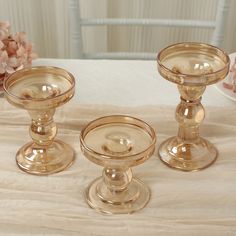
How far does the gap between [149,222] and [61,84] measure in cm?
25

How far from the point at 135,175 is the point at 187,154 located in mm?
91

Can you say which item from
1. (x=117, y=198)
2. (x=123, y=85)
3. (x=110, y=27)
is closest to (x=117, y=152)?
(x=117, y=198)

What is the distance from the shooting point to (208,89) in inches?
36.7

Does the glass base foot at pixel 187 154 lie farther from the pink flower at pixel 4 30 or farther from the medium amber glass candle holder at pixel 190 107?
the pink flower at pixel 4 30

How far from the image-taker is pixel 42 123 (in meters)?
0.73

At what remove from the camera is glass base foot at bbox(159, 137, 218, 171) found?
732 mm

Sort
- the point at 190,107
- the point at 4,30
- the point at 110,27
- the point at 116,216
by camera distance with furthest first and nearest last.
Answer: the point at 110,27, the point at 4,30, the point at 190,107, the point at 116,216

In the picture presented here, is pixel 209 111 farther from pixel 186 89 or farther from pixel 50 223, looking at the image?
pixel 50 223

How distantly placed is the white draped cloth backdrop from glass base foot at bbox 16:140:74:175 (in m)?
0.88

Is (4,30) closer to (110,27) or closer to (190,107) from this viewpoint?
(190,107)

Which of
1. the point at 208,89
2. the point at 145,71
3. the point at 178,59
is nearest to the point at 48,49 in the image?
the point at 145,71

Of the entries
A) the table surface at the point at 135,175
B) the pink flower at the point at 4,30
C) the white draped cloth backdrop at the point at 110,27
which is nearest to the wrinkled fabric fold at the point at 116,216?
the table surface at the point at 135,175

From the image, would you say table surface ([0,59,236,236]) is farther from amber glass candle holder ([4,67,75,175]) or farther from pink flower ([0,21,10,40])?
pink flower ([0,21,10,40])

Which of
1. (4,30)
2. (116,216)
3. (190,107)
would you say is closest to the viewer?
(116,216)
